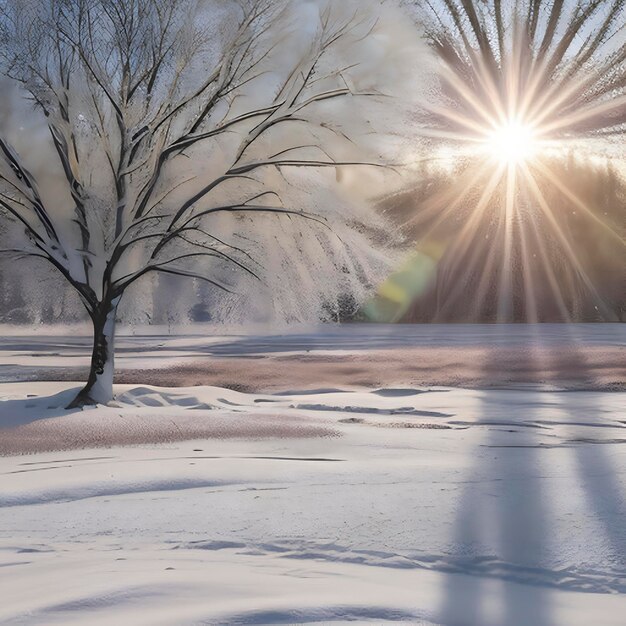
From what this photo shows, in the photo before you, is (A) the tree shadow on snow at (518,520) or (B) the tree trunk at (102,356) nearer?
(A) the tree shadow on snow at (518,520)

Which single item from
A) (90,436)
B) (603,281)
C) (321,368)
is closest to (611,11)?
(321,368)

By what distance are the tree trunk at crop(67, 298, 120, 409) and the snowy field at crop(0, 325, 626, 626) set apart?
0.36 metres

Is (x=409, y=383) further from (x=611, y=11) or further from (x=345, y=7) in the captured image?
(x=611, y=11)

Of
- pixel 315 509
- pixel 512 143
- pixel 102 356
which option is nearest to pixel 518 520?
pixel 315 509

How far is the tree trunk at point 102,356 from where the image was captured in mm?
11320

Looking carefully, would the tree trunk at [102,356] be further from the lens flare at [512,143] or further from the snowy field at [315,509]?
the lens flare at [512,143]

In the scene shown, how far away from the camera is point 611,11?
1694cm

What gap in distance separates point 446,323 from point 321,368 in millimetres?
21722

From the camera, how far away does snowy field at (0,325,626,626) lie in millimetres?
3395

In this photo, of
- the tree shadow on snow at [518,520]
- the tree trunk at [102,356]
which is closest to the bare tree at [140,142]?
the tree trunk at [102,356]

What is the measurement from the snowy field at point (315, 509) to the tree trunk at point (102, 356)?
36 centimetres

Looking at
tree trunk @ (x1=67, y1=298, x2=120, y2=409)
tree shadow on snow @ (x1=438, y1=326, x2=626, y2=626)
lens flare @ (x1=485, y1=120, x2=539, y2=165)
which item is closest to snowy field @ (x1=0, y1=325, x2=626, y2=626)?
tree shadow on snow @ (x1=438, y1=326, x2=626, y2=626)

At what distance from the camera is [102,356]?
37.5 ft

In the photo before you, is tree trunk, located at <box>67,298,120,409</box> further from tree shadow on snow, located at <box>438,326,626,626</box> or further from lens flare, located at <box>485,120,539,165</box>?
lens flare, located at <box>485,120,539,165</box>
